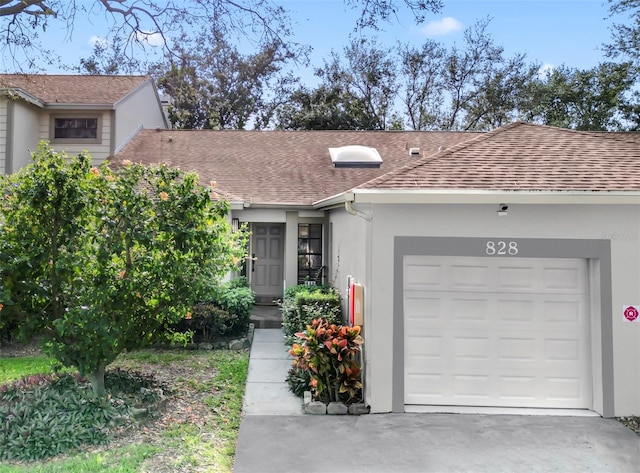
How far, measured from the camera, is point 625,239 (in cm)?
664

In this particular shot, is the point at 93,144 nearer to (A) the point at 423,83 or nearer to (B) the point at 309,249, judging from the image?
(B) the point at 309,249

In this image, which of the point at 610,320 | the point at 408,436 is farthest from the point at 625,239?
the point at 408,436

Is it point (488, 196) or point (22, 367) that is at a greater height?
point (488, 196)

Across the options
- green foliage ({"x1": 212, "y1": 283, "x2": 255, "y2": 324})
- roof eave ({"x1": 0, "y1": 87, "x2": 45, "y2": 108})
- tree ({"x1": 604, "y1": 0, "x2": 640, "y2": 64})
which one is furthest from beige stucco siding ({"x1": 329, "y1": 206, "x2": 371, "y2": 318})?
tree ({"x1": 604, "y1": 0, "x2": 640, "y2": 64})

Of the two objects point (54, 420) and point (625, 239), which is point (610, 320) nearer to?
point (625, 239)

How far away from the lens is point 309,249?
43.7 ft

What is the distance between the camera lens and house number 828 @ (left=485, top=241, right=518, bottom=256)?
667 centimetres

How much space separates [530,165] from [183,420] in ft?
19.6

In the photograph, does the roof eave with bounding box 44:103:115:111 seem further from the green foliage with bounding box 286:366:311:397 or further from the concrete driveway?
the concrete driveway

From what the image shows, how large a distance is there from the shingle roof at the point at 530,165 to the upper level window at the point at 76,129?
11321 mm

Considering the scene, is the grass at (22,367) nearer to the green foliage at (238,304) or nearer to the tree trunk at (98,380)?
the tree trunk at (98,380)

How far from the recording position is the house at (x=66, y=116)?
13.5 meters

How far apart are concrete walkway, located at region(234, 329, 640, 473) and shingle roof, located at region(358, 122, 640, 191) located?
9.88 feet

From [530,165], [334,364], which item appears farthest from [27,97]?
[530,165]
